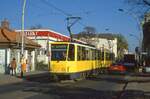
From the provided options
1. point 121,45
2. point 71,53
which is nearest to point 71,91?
point 71,53

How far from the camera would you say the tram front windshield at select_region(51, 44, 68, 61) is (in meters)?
35.0

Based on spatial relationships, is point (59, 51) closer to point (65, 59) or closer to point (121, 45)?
point (65, 59)

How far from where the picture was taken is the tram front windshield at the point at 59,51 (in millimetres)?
35000

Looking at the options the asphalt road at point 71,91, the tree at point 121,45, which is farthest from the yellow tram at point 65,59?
the tree at point 121,45

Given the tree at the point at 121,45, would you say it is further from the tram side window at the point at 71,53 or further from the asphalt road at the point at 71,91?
the asphalt road at the point at 71,91

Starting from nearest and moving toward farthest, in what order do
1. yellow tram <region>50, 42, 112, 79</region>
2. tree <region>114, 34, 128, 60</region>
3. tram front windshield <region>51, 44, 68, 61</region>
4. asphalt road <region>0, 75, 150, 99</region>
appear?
asphalt road <region>0, 75, 150, 99</region>
yellow tram <region>50, 42, 112, 79</region>
tram front windshield <region>51, 44, 68, 61</region>
tree <region>114, 34, 128, 60</region>

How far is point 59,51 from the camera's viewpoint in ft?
116

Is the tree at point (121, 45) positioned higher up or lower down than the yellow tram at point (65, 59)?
higher up

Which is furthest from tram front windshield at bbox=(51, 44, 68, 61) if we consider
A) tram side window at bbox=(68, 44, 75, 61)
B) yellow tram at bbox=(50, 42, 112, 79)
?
tram side window at bbox=(68, 44, 75, 61)

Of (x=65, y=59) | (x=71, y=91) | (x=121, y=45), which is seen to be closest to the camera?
(x=71, y=91)

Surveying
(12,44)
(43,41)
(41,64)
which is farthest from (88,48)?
(43,41)

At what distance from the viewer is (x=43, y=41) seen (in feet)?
258

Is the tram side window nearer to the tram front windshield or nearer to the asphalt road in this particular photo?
the tram front windshield

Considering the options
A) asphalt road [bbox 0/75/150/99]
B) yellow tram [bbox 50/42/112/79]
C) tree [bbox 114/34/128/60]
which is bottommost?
asphalt road [bbox 0/75/150/99]
